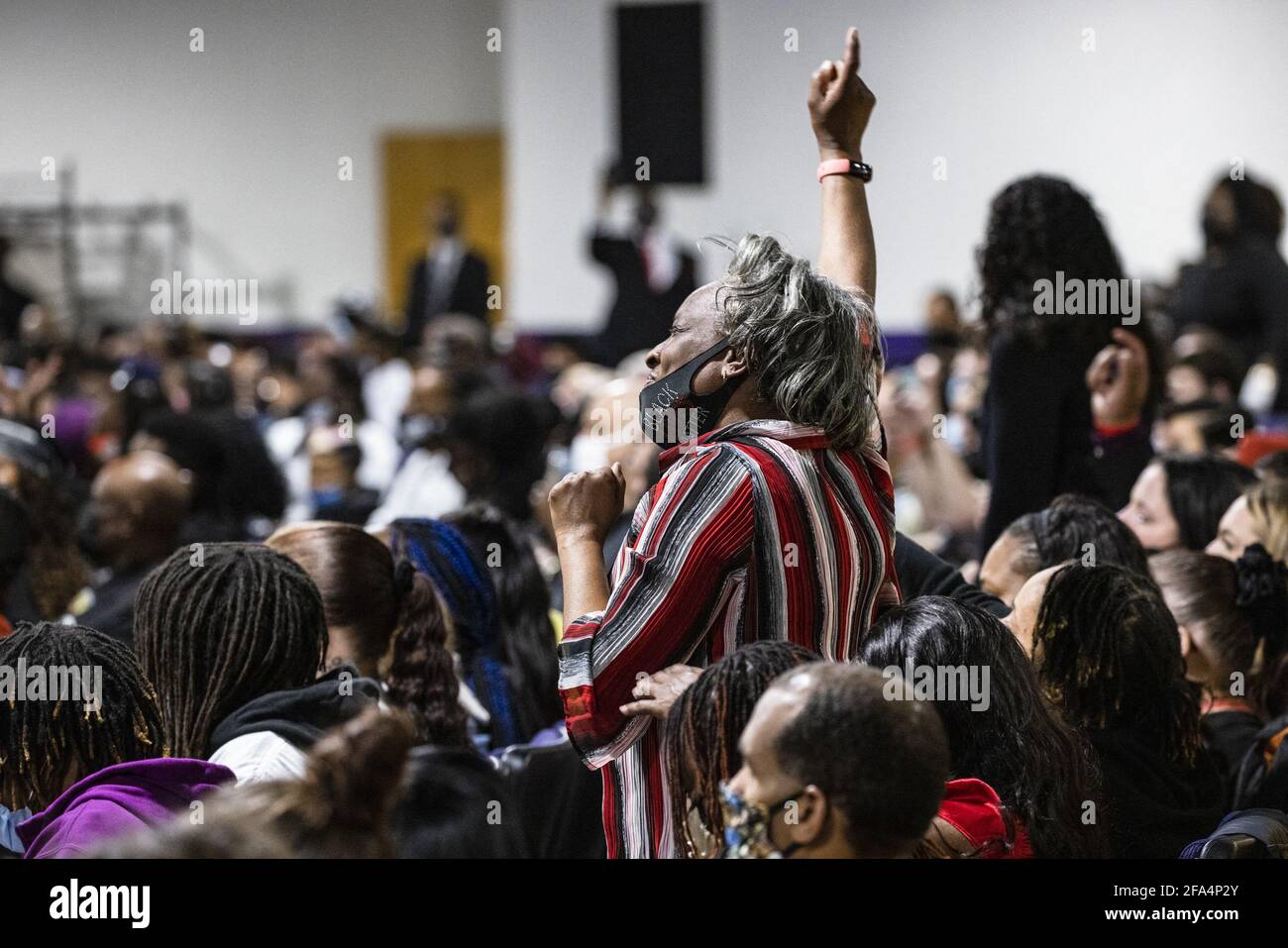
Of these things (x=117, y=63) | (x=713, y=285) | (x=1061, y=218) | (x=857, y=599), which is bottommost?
(x=857, y=599)

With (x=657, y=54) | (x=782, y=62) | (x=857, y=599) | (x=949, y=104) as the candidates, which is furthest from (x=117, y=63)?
(x=857, y=599)

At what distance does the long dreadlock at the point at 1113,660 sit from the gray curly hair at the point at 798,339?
50cm

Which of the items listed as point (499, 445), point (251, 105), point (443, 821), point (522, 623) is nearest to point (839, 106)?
point (522, 623)

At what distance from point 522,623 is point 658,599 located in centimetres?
116

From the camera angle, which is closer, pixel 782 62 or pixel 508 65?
pixel 782 62

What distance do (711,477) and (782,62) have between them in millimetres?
8761

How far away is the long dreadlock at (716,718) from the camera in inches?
58.2

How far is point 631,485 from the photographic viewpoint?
11.5ft

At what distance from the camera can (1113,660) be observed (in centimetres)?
202

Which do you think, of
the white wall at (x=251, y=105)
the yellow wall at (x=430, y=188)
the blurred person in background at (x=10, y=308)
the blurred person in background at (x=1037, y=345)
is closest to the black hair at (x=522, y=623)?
the blurred person in background at (x=1037, y=345)

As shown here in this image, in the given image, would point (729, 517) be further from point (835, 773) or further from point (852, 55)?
point (852, 55)

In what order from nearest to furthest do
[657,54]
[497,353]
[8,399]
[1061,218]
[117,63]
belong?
[1061,218]
[8,399]
[497,353]
[657,54]
[117,63]

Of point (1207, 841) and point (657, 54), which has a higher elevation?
point (657, 54)
